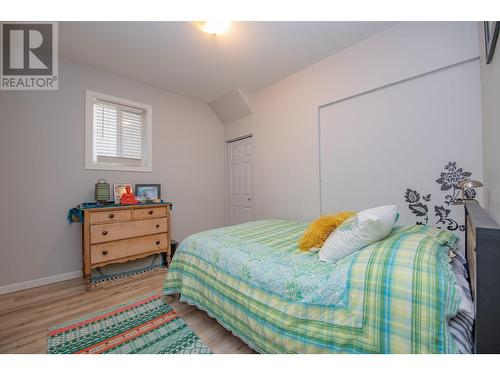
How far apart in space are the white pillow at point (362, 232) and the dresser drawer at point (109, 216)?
2.36 m

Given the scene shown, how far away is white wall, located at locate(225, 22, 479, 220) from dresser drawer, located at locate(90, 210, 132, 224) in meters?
1.96

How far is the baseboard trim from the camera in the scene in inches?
86.5

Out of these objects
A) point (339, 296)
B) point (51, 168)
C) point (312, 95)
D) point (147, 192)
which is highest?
point (312, 95)

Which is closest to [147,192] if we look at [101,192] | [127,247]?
[101,192]

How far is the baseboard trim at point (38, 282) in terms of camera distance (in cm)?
220

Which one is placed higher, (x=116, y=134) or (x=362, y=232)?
(x=116, y=134)

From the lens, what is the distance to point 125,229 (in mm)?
2518

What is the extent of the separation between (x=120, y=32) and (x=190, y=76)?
0.98m

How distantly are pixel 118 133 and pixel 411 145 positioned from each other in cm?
366

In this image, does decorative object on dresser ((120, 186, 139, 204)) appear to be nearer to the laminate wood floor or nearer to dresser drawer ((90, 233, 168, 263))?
dresser drawer ((90, 233, 168, 263))

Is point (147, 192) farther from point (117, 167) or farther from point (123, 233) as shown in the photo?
point (123, 233)

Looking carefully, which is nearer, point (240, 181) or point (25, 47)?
A: point (25, 47)

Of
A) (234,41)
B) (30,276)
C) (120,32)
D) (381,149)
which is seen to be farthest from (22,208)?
(381,149)
